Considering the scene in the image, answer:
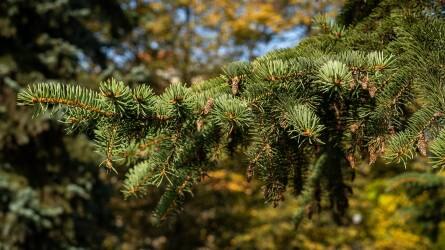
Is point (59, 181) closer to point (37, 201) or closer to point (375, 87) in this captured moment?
point (37, 201)

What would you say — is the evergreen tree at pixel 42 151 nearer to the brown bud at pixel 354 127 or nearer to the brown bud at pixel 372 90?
the brown bud at pixel 354 127

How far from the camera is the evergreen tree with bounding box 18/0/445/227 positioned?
1.37m

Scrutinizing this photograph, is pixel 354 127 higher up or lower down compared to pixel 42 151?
lower down

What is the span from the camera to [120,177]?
4.50m

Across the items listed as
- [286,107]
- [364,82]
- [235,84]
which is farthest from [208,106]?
[364,82]

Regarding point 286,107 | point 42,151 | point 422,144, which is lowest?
point 422,144

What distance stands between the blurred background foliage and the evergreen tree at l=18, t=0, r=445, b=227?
0.58 meters

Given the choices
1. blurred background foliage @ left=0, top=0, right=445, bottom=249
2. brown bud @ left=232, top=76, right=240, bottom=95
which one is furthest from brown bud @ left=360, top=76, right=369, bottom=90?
blurred background foliage @ left=0, top=0, right=445, bottom=249

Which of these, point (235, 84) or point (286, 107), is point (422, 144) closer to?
point (286, 107)

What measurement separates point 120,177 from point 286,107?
3.27 meters

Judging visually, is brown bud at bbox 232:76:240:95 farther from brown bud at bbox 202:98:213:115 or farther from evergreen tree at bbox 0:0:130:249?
evergreen tree at bbox 0:0:130:249

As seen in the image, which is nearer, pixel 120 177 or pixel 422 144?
pixel 422 144

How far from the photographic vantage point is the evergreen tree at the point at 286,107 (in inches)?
54.1

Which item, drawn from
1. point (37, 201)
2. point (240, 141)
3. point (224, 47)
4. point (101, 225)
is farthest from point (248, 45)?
point (240, 141)
